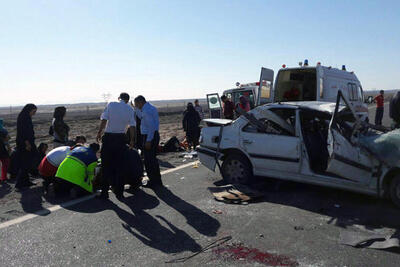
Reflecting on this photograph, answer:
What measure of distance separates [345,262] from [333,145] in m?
2.07

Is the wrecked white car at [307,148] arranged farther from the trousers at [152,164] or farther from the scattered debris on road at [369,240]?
the scattered debris on road at [369,240]

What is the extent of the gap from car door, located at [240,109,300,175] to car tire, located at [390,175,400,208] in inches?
54.6

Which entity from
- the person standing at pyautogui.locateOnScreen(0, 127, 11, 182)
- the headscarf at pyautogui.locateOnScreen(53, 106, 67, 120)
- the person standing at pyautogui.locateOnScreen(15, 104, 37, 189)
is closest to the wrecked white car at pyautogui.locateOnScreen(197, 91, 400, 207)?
the headscarf at pyautogui.locateOnScreen(53, 106, 67, 120)

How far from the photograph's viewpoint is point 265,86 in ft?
37.0

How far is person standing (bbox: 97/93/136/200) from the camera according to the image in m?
6.08

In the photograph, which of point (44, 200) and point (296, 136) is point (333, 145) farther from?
point (44, 200)

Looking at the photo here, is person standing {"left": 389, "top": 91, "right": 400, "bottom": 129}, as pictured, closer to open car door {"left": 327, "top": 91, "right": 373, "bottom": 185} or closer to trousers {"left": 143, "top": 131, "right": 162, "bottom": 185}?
open car door {"left": 327, "top": 91, "right": 373, "bottom": 185}

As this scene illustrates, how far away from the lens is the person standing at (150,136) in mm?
6832

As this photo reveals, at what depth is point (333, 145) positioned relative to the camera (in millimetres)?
5207

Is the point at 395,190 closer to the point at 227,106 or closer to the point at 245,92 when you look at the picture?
the point at 227,106

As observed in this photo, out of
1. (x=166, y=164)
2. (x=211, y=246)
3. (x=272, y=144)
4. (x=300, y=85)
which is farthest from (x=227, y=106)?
(x=211, y=246)

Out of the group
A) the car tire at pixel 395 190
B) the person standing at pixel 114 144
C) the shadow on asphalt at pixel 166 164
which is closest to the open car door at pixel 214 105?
the shadow on asphalt at pixel 166 164

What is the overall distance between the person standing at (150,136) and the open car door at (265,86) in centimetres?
469

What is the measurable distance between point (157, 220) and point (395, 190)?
3.33 metres
